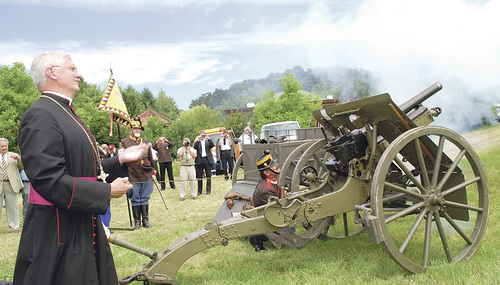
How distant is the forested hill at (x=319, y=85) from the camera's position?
11.1m

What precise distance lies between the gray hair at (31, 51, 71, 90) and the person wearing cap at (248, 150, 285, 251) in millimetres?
3454

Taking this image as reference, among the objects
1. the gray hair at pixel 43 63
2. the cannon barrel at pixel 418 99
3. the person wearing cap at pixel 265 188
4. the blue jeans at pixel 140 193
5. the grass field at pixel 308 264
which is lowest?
the grass field at pixel 308 264

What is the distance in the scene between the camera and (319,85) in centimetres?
3722

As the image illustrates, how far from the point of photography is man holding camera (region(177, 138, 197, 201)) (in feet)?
37.3

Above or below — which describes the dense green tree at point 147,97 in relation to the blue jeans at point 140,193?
above

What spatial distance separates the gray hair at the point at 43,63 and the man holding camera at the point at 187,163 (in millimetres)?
8871

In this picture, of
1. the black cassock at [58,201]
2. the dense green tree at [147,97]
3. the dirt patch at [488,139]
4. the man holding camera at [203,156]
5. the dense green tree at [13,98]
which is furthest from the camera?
the dense green tree at [147,97]

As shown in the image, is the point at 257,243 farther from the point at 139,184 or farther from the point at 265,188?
Answer: the point at 139,184

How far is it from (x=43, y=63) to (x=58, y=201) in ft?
2.79

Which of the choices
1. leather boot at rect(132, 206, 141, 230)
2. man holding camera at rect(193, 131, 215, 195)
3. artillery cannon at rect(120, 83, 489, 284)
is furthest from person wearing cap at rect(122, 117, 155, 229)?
man holding camera at rect(193, 131, 215, 195)

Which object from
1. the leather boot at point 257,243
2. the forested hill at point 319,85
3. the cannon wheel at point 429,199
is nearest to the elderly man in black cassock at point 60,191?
→ the cannon wheel at point 429,199

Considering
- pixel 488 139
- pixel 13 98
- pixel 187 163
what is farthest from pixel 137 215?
pixel 13 98

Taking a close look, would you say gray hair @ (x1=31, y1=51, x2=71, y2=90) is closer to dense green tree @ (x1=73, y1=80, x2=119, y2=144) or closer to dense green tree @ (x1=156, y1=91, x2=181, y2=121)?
dense green tree @ (x1=73, y1=80, x2=119, y2=144)

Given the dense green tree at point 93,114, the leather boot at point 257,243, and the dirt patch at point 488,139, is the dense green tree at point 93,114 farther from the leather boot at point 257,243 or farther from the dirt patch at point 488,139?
the leather boot at point 257,243
